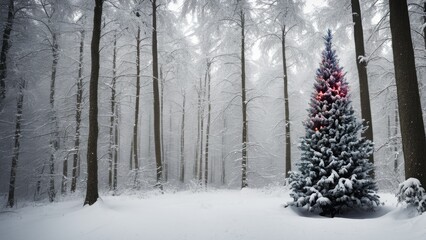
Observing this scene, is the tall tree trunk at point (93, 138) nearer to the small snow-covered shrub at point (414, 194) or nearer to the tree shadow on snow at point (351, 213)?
the tree shadow on snow at point (351, 213)

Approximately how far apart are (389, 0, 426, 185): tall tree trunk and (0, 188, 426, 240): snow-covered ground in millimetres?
1056

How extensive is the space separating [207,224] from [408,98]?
17.4 ft

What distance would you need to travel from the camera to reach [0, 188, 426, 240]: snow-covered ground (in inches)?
198

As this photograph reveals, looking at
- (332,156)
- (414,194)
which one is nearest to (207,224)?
(332,156)

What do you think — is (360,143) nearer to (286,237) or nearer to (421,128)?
(421,128)

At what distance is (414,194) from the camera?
5320 mm

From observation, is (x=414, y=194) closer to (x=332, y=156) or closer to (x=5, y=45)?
(x=332, y=156)

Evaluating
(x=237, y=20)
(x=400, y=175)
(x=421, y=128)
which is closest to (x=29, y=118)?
(x=237, y=20)

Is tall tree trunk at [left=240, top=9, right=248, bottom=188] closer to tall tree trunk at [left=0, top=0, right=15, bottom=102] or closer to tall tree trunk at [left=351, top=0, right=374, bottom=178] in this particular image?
tall tree trunk at [left=351, top=0, right=374, bottom=178]

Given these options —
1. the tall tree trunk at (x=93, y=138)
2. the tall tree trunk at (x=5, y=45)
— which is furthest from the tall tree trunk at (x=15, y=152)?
the tall tree trunk at (x=93, y=138)

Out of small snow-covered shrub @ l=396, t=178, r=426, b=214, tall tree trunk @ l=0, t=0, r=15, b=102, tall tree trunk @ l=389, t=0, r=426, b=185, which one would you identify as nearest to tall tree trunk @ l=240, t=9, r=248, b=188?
tall tree trunk @ l=389, t=0, r=426, b=185

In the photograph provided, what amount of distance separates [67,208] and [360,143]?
975 cm

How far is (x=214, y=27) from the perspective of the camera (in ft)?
50.4

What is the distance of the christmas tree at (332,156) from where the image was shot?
23.3 ft
